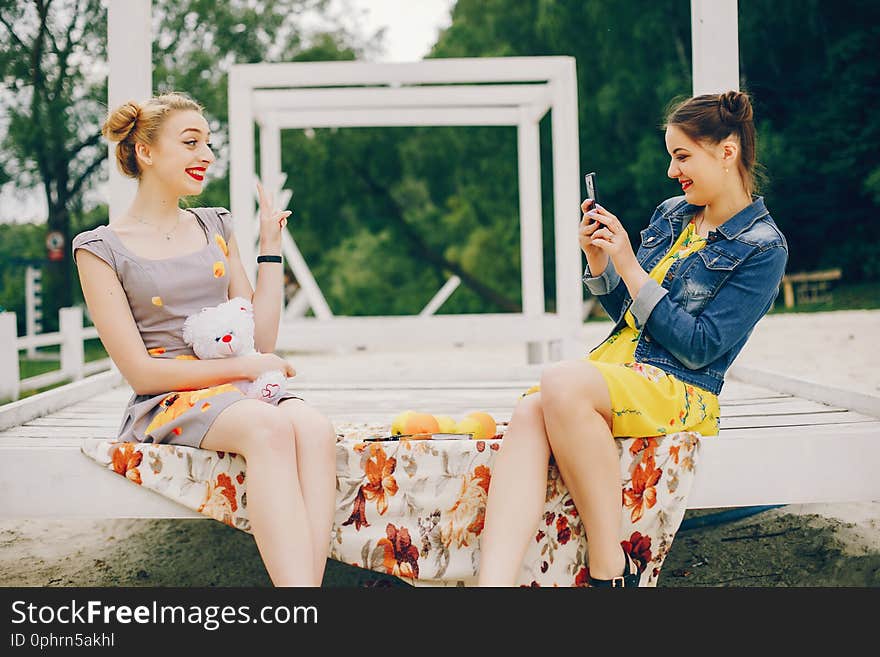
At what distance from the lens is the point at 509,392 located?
372 cm

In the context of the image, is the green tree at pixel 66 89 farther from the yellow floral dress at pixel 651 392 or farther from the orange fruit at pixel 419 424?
the yellow floral dress at pixel 651 392

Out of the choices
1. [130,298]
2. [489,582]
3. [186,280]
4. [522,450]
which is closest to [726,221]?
[522,450]

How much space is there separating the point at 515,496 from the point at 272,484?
0.57m

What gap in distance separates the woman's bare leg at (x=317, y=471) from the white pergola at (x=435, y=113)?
70.5 inches

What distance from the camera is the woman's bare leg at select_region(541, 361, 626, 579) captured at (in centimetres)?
196

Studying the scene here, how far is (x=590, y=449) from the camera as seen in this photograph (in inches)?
77.5

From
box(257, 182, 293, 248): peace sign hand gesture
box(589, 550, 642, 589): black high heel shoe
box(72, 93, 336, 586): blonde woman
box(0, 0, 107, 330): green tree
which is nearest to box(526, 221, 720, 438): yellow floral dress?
box(589, 550, 642, 589): black high heel shoe

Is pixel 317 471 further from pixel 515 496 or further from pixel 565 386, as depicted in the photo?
pixel 565 386

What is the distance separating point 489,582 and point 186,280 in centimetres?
110

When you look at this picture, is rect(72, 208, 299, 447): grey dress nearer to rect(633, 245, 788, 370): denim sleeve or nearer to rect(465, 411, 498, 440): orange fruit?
rect(465, 411, 498, 440): orange fruit

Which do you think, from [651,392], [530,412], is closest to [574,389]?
[530,412]

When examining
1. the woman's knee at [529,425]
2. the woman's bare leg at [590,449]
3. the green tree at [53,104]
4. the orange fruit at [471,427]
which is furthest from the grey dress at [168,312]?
the green tree at [53,104]

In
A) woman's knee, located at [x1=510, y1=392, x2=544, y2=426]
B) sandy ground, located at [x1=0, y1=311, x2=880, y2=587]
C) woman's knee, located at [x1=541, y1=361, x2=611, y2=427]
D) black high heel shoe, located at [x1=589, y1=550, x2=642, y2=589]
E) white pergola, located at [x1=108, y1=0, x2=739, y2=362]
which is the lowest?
sandy ground, located at [x1=0, y1=311, x2=880, y2=587]

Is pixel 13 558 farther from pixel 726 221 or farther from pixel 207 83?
pixel 207 83
